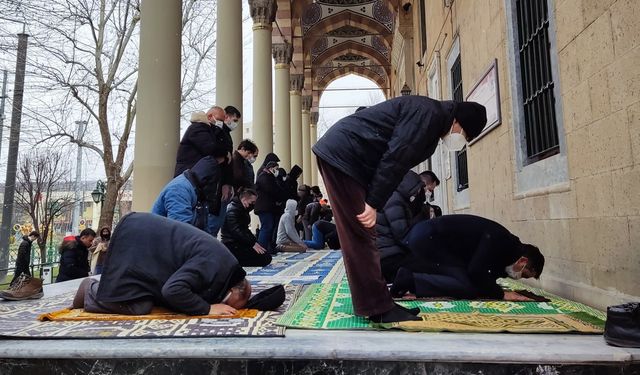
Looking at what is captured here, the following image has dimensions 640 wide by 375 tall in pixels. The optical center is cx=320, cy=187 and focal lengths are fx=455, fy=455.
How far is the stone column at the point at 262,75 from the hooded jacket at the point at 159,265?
831cm

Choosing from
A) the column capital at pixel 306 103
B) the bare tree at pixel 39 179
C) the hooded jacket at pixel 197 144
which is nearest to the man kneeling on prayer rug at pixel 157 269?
the hooded jacket at pixel 197 144

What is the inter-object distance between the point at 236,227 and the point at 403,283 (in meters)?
3.08

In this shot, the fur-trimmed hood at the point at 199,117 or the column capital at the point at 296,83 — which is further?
the column capital at the point at 296,83

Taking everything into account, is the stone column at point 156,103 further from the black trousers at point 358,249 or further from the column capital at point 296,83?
the column capital at point 296,83

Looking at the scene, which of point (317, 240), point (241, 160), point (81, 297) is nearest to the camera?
point (81, 297)

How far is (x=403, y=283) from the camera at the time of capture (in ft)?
10.7

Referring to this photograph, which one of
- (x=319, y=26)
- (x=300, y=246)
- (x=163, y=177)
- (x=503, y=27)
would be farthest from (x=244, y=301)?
(x=319, y=26)

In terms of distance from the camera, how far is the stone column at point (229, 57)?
8062mm

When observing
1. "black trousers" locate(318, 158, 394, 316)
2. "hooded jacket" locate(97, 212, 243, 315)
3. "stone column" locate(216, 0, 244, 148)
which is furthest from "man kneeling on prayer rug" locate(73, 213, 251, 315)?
"stone column" locate(216, 0, 244, 148)

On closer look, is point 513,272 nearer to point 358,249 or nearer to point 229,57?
point 358,249

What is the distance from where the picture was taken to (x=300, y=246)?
8688 millimetres

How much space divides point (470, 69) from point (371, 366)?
16.9ft

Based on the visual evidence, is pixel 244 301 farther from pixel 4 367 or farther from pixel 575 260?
pixel 575 260

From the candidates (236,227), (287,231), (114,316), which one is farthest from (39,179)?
(114,316)
